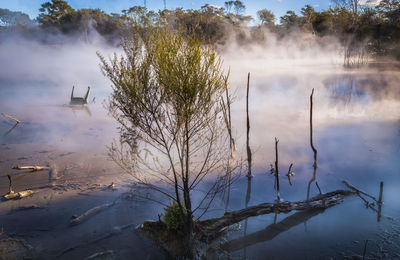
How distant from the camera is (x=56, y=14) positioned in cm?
4925

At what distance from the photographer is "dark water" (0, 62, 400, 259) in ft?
31.0

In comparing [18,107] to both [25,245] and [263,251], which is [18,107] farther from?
[263,251]

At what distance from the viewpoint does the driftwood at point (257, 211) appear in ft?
29.4

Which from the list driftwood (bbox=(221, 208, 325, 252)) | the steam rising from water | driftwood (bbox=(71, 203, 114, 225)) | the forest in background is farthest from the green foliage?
the forest in background

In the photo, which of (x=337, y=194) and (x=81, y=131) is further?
(x=81, y=131)

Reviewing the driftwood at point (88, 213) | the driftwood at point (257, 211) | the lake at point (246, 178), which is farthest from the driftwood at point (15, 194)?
the driftwood at point (257, 211)

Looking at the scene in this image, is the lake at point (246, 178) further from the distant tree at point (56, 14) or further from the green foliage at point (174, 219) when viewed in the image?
the distant tree at point (56, 14)

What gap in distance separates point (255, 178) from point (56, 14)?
161 ft

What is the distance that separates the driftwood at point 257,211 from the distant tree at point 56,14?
48.9 m

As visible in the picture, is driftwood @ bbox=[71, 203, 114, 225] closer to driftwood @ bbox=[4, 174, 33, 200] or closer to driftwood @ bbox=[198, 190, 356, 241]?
driftwood @ bbox=[4, 174, 33, 200]

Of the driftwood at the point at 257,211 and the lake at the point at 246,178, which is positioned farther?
the lake at the point at 246,178

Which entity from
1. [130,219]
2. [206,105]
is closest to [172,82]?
[206,105]

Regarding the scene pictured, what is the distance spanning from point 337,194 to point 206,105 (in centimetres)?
733

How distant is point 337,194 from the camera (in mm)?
11711
